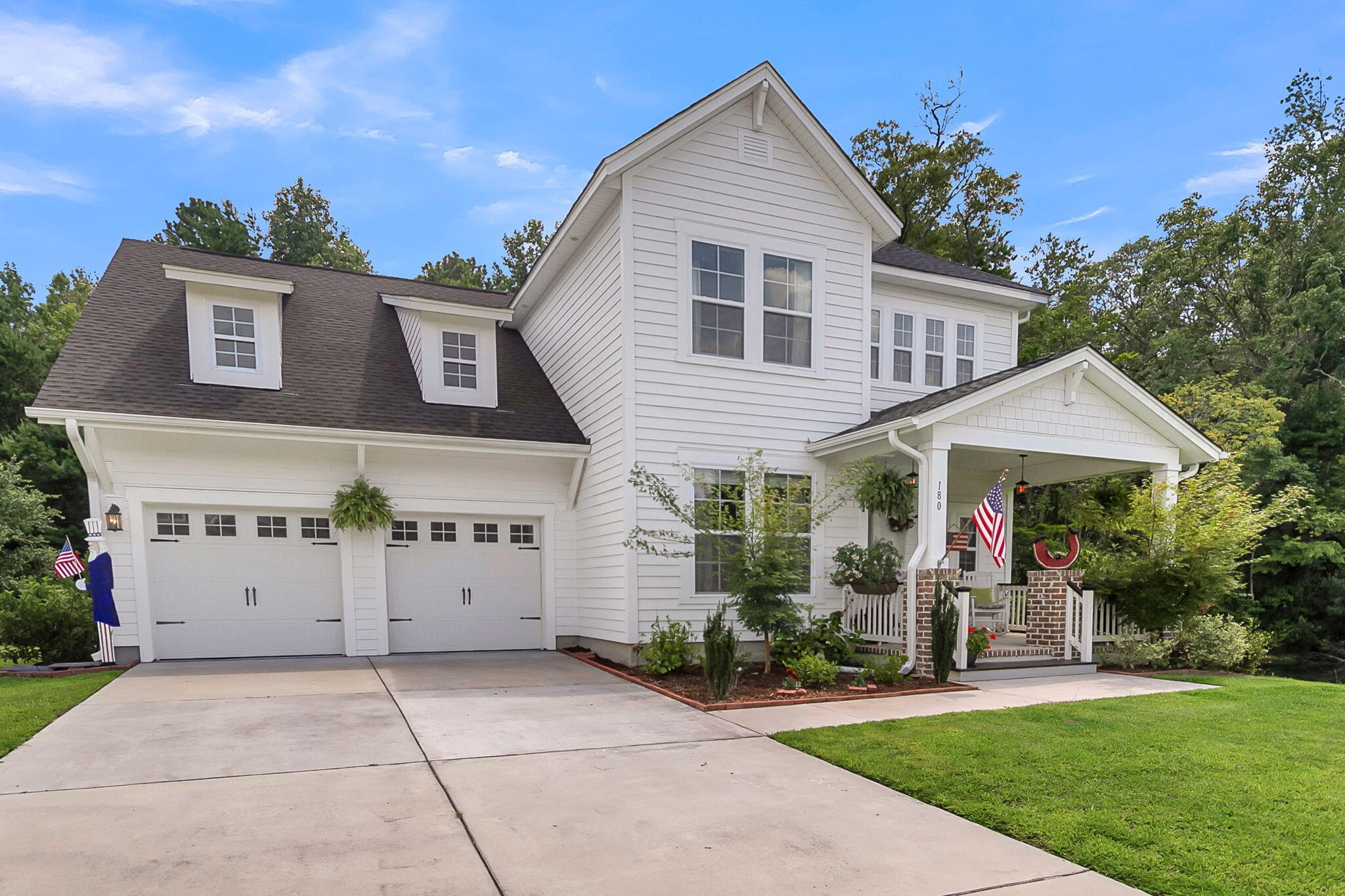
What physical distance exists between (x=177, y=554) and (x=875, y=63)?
13521 millimetres

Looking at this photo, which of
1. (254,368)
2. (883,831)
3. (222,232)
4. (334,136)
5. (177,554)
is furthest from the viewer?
(222,232)

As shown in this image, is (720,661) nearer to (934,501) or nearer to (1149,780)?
(934,501)

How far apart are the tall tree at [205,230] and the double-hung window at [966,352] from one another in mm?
24204

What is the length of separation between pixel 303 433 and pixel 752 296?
6387mm

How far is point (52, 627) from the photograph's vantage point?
9.45 meters

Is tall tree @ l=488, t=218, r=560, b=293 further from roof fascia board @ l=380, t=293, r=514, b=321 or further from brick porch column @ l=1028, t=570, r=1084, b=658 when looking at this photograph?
brick porch column @ l=1028, t=570, r=1084, b=658

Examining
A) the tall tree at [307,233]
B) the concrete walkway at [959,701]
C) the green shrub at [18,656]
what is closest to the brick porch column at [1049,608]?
the concrete walkway at [959,701]

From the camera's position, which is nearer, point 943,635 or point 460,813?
point 460,813

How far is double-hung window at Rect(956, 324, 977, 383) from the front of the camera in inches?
499

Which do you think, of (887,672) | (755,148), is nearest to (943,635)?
(887,672)

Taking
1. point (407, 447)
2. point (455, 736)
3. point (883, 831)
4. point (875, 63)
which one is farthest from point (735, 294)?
point (883, 831)

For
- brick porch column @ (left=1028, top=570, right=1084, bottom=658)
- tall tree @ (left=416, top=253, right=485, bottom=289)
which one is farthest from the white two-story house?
tall tree @ (left=416, top=253, right=485, bottom=289)

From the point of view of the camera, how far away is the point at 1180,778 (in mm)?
4781

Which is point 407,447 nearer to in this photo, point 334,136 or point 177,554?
point 177,554
